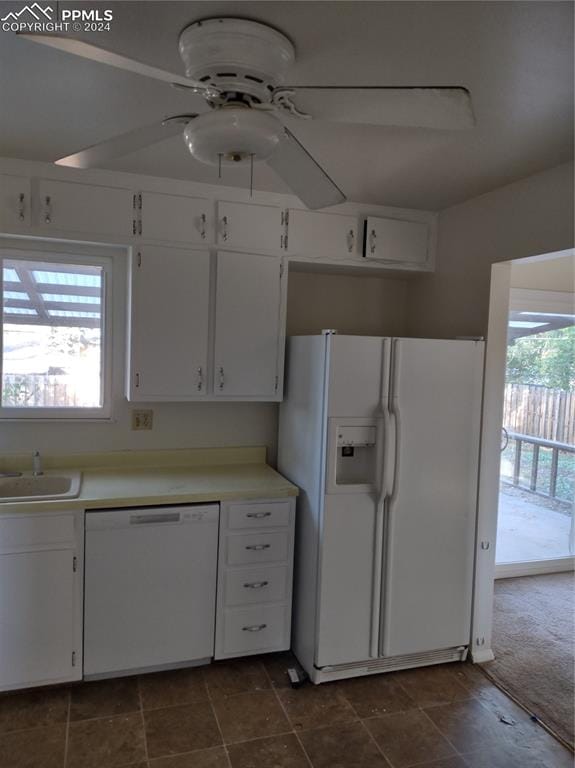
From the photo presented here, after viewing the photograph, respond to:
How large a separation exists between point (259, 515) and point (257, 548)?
0.17 metres

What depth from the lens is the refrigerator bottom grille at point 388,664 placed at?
263cm

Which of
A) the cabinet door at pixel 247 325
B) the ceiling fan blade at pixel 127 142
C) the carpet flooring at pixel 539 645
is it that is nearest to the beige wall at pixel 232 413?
the cabinet door at pixel 247 325

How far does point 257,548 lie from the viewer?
272 cm

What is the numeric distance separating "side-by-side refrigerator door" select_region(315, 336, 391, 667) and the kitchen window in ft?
4.34

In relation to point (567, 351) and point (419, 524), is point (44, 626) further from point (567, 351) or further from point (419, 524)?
point (567, 351)

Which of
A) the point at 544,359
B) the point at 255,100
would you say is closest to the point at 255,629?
the point at 255,100

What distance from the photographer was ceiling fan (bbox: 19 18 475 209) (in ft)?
4.21

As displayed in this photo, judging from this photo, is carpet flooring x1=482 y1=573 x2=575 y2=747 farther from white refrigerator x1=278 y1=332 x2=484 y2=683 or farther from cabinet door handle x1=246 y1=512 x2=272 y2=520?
cabinet door handle x1=246 y1=512 x2=272 y2=520

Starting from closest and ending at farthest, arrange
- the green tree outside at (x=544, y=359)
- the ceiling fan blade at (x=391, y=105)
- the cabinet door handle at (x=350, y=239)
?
the ceiling fan blade at (x=391, y=105) → the cabinet door handle at (x=350, y=239) → the green tree outside at (x=544, y=359)

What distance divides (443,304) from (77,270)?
205cm

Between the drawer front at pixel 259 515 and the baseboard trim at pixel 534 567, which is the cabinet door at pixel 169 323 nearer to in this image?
the drawer front at pixel 259 515

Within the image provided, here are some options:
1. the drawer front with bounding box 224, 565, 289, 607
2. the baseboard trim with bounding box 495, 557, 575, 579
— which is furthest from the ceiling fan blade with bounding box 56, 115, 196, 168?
the baseboard trim with bounding box 495, 557, 575, 579

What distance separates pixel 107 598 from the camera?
251cm

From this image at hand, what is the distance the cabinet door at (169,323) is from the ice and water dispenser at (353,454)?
787 mm
